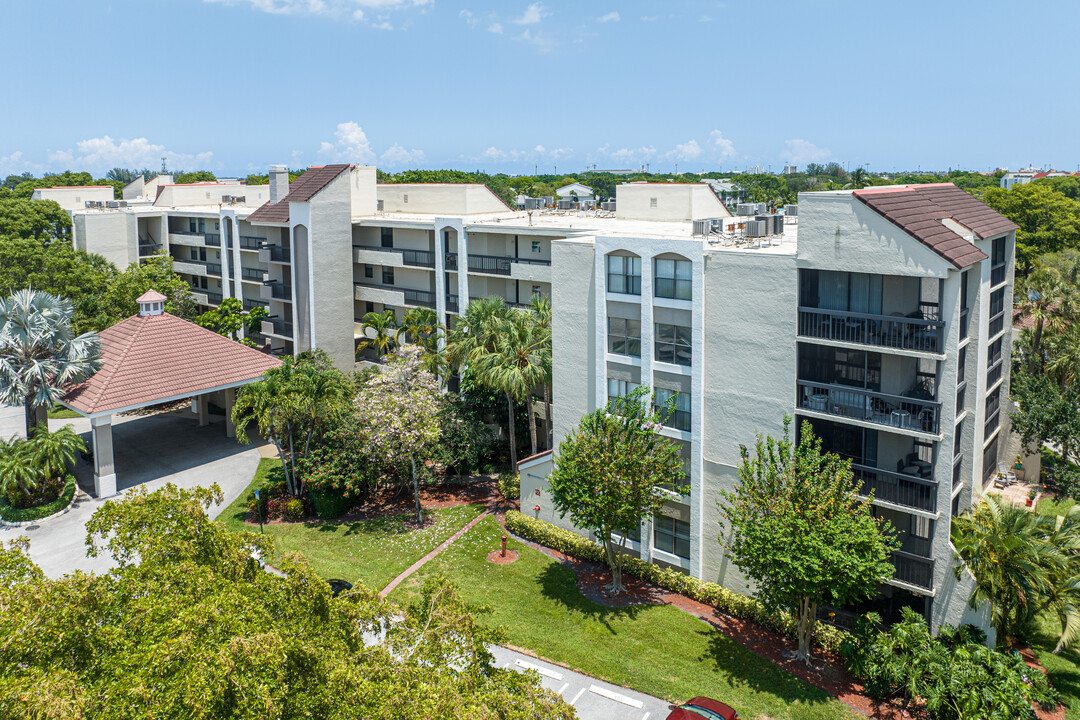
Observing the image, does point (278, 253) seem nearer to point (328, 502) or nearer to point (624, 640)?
point (328, 502)

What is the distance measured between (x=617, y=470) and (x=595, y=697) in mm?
8467

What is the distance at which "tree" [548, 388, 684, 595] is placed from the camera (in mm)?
31031

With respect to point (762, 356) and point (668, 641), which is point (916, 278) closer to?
point (762, 356)

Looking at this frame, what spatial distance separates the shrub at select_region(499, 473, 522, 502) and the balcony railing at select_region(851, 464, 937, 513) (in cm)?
1778

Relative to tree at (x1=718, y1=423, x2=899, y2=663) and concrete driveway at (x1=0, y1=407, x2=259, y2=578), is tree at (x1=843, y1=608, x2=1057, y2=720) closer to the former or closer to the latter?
tree at (x1=718, y1=423, x2=899, y2=663)

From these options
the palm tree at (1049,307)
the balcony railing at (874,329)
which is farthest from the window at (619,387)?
the palm tree at (1049,307)

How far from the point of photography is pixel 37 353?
42.7 metres

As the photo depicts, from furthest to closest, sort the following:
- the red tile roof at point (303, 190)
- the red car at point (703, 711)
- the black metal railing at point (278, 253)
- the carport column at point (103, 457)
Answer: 1. the black metal railing at point (278, 253)
2. the red tile roof at point (303, 190)
3. the carport column at point (103, 457)
4. the red car at point (703, 711)

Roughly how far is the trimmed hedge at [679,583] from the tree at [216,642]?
15458mm

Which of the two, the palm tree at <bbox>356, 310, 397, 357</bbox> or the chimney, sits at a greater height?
the chimney

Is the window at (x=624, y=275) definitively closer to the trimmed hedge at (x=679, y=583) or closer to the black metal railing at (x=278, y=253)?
the trimmed hedge at (x=679, y=583)

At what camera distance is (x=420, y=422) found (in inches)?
1510

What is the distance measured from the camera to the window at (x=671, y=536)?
1325 inches

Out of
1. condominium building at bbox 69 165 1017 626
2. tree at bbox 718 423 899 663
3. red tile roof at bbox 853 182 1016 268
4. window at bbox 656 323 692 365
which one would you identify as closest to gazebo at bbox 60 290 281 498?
condominium building at bbox 69 165 1017 626
